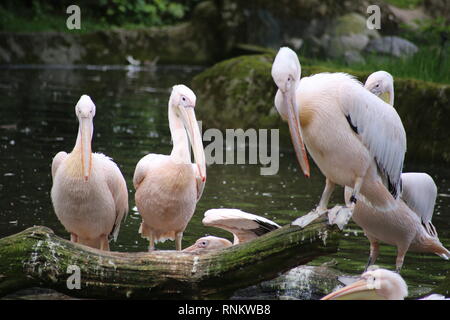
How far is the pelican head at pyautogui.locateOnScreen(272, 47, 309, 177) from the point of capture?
435 centimetres

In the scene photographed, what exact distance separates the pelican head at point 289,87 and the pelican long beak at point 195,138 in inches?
34.4

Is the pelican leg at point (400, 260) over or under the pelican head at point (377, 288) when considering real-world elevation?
under

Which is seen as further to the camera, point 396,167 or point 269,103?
point 269,103

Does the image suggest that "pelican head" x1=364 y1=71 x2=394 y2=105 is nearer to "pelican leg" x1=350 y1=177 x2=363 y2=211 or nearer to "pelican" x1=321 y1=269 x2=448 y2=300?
"pelican leg" x1=350 y1=177 x2=363 y2=211

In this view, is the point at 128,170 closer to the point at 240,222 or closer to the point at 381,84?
the point at 240,222

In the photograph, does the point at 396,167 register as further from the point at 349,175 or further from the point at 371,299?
the point at 371,299

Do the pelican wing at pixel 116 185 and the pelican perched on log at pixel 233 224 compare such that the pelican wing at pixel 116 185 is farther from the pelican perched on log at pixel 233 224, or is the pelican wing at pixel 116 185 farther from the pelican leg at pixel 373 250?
the pelican leg at pixel 373 250

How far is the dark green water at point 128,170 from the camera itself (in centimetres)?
652

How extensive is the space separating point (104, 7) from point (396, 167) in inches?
641

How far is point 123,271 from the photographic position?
4.40m

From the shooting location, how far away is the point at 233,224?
5.42m

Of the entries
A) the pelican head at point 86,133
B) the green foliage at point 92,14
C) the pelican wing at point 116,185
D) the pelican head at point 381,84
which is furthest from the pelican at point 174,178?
the green foliage at point 92,14

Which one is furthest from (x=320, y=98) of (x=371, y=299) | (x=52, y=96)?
(x=52, y=96)

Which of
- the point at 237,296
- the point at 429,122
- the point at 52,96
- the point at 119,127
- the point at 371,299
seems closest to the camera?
the point at 371,299
